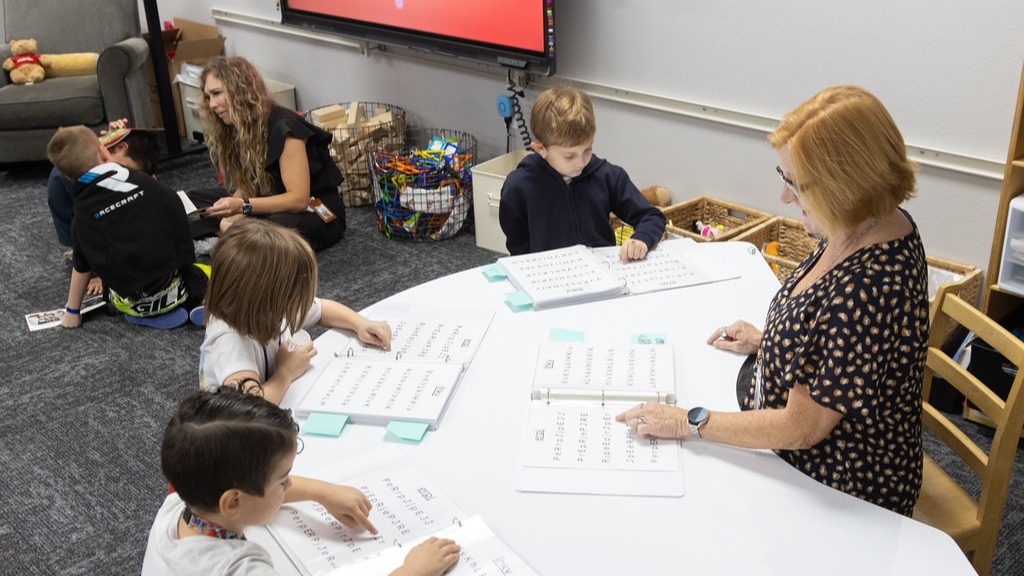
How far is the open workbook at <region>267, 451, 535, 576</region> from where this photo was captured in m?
1.24

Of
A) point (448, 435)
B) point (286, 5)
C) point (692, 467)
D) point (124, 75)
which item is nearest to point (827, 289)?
point (692, 467)

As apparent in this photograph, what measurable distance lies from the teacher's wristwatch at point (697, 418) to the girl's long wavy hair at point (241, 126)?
2.59 m

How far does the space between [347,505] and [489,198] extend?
99.2 inches

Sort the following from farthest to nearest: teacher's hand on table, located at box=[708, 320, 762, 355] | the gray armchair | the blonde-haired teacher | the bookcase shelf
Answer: the gray armchair < the bookcase shelf < teacher's hand on table, located at box=[708, 320, 762, 355] < the blonde-haired teacher

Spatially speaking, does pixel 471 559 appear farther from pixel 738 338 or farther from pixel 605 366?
pixel 738 338

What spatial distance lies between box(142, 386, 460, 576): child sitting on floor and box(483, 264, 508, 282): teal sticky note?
881mm

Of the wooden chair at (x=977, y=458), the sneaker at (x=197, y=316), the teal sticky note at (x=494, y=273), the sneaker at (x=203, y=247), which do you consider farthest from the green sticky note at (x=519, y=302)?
the sneaker at (x=203, y=247)

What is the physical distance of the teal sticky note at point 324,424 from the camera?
153 centimetres

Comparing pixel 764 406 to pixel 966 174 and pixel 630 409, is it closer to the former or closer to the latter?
pixel 630 409

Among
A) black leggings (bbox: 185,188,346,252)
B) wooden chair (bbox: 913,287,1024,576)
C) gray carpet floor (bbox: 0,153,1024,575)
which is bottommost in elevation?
gray carpet floor (bbox: 0,153,1024,575)

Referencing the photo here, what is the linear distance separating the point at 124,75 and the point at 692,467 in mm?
4145

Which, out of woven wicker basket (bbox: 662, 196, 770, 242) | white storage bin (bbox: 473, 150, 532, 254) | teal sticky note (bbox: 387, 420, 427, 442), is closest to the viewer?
teal sticky note (bbox: 387, 420, 427, 442)

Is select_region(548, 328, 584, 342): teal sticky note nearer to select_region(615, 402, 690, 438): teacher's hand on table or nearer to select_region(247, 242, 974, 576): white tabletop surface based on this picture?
select_region(247, 242, 974, 576): white tabletop surface

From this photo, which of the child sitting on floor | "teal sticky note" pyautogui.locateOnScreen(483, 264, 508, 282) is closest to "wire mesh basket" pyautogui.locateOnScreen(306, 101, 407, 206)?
"teal sticky note" pyautogui.locateOnScreen(483, 264, 508, 282)
